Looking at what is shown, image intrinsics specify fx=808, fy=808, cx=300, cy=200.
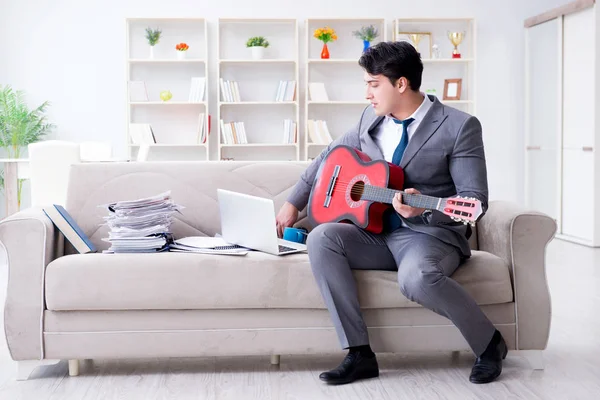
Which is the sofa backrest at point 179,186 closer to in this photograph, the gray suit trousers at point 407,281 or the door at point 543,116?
the gray suit trousers at point 407,281

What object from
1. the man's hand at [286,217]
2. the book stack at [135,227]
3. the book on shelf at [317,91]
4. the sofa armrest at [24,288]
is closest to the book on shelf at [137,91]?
the book on shelf at [317,91]

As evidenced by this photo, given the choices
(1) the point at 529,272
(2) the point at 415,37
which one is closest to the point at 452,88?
(2) the point at 415,37

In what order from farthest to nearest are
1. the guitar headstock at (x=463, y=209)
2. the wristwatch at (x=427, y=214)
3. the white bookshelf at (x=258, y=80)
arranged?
1. the white bookshelf at (x=258, y=80)
2. the wristwatch at (x=427, y=214)
3. the guitar headstock at (x=463, y=209)

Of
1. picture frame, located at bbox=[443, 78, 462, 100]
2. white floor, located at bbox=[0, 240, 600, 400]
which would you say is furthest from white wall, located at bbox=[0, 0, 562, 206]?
white floor, located at bbox=[0, 240, 600, 400]

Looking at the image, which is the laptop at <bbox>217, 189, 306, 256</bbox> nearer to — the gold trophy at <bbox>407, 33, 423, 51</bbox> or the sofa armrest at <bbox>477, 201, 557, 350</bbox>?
the sofa armrest at <bbox>477, 201, 557, 350</bbox>

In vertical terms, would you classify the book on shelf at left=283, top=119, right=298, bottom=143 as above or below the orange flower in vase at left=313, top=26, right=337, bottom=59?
below

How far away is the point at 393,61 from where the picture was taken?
8.70 ft

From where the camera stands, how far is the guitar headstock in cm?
225

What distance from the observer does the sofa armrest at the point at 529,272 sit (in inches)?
100

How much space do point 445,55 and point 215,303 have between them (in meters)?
5.40

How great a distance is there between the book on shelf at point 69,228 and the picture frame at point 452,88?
16.9 feet

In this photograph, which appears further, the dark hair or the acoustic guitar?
the dark hair

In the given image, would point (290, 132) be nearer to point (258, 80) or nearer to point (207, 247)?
point (258, 80)

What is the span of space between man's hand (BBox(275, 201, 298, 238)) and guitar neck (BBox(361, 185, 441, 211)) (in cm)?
38
